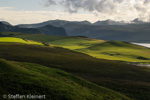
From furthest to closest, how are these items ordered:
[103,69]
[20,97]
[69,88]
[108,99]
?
[103,69] → [108,99] → [69,88] → [20,97]

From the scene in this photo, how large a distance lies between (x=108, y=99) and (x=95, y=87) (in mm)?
6276

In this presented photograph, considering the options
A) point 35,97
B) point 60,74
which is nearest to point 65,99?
point 35,97

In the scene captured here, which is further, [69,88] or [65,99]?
[69,88]

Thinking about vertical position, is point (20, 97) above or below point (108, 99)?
above

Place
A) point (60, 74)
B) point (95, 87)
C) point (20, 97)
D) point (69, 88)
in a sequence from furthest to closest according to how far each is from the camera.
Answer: point (60, 74), point (95, 87), point (69, 88), point (20, 97)

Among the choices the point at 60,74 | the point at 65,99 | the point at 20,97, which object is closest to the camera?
the point at 20,97

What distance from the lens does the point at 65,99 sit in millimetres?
33531

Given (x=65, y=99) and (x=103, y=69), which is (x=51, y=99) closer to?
(x=65, y=99)

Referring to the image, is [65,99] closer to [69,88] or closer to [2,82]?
[69,88]

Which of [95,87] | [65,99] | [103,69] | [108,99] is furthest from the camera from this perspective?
[103,69]

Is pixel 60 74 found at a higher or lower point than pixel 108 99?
higher

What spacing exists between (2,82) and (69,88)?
41.3 ft

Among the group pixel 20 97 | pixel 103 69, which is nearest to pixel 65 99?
pixel 20 97

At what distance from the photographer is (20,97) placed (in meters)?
30.6
